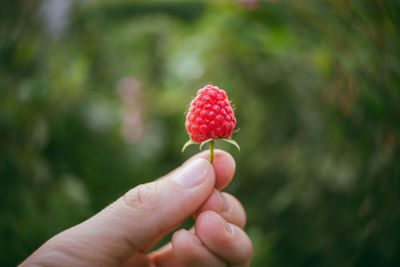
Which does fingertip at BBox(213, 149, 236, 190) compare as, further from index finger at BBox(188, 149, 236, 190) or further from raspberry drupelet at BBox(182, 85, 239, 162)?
raspberry drupelet at BBox(182, 85, 239, 162)

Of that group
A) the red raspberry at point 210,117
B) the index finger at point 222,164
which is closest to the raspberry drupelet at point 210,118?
the red raspberry at point 210,117

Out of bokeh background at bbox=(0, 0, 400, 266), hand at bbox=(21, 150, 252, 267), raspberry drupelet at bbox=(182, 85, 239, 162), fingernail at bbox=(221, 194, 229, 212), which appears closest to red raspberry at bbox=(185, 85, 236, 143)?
raspberry drupelet at bbox=(182, 85, 239, 162)

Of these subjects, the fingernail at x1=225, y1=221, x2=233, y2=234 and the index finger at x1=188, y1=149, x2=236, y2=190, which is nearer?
the fingernail at x1=225, y1=221, x2=233, y2=234

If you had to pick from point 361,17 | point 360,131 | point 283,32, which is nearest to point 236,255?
point 360,131

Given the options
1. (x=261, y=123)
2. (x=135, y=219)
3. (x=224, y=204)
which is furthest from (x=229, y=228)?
(x=261, y=123)

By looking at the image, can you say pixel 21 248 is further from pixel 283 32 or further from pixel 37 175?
pixel 283 32

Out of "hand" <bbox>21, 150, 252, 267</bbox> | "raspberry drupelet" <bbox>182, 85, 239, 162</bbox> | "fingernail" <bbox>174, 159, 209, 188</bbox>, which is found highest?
"raspberry drupelet" <bbox>182, 85, 239, 162</bbox>

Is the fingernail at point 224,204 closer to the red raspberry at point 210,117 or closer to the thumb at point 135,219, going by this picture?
the thumb at point 135,219
